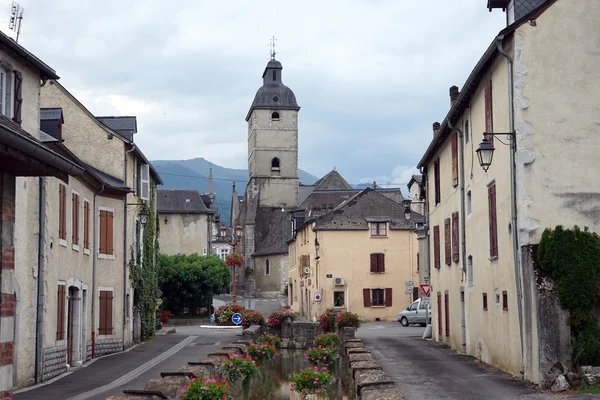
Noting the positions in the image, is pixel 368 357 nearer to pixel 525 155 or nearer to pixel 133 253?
pixel 525 155

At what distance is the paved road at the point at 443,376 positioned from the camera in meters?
15.8

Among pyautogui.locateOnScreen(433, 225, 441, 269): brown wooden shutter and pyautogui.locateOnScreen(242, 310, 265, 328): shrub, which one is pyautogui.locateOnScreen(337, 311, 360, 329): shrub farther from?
pyautogui.locateOnScreen(242, 310, 265, 328): shrub

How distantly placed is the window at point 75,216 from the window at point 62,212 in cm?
117

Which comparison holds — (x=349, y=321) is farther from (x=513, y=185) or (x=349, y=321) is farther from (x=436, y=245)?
(x=513, y=185)

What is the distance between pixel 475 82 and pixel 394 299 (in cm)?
3493

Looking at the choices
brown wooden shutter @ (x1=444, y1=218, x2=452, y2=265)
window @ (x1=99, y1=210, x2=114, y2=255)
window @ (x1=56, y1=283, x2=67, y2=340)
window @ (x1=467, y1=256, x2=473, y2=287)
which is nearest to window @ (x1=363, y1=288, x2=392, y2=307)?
brown wooden shutter @ (x1=444, y1=218, x2=452, y2=265)

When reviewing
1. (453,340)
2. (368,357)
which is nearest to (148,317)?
(453,340)

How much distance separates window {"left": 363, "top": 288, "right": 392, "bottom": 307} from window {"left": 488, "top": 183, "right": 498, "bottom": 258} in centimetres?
3457

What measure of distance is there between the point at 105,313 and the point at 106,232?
8.97 ft

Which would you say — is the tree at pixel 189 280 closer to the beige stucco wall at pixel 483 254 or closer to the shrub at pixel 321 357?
the beige stucco wall at pixel 483 254

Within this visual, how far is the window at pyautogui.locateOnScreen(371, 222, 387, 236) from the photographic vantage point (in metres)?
56.1

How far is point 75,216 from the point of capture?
81.7 ft

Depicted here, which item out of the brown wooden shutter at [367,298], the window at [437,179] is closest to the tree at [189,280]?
the brown wooden shutter at [367,298]

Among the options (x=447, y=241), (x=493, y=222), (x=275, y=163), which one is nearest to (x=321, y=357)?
(x=493, y=222)
